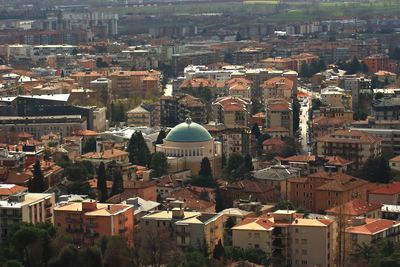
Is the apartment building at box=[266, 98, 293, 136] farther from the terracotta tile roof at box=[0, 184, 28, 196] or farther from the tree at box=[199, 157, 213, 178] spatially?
the terracotta tile roof at box=[0, 184, 28, 196]

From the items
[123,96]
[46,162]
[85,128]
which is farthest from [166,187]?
[123,96]

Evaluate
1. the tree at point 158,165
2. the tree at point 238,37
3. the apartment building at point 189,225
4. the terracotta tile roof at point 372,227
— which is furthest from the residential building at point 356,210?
the tree at point 238,37

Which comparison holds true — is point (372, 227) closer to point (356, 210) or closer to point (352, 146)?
point (356, 210)

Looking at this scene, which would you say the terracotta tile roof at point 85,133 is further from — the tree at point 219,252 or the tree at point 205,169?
the tree at point 219,252

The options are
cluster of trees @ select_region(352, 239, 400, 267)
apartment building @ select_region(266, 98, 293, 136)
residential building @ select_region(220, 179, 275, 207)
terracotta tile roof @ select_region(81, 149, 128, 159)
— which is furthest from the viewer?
apartment building @ select_region(266, 98, 293, 136)

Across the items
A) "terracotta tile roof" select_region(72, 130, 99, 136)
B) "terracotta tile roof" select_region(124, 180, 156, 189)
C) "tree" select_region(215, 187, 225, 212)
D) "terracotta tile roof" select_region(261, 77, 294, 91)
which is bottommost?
"tree" select_region(215, 187, 225, 212)

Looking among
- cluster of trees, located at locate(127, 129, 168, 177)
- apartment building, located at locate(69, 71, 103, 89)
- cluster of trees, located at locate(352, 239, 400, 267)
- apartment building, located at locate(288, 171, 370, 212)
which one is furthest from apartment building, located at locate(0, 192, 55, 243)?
apartment building, located at locate(69, 71, 103, 89)
